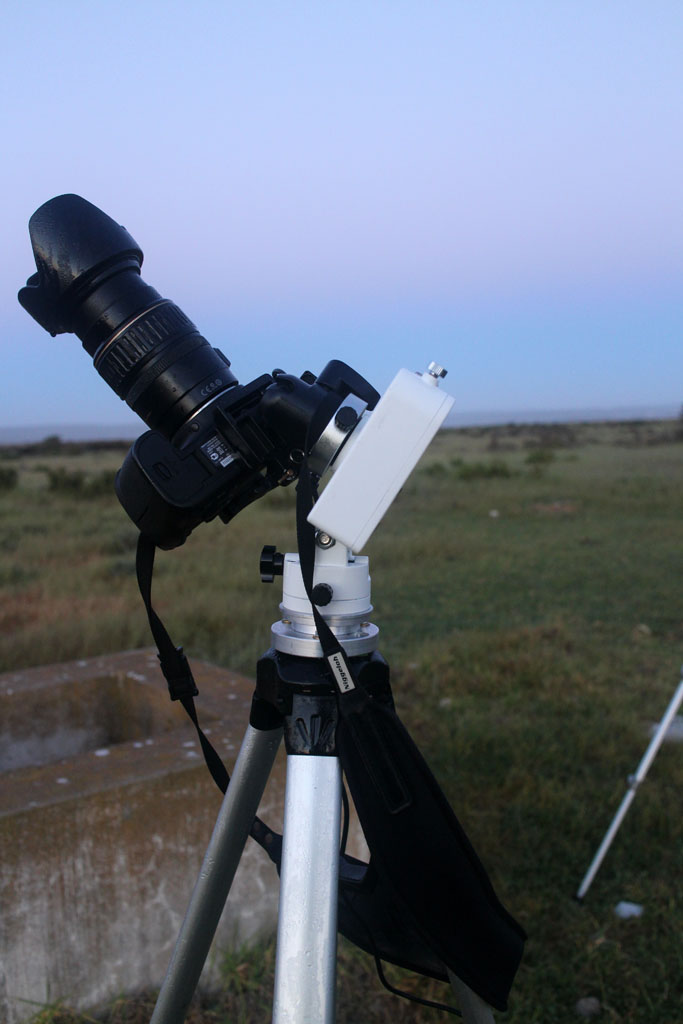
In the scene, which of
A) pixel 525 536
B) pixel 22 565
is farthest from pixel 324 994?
pixel 525 536

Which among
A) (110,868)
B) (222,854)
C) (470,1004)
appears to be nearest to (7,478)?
(110,868)

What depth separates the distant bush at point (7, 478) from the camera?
18.2 meters

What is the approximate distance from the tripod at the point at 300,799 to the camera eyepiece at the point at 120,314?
0.98 feet

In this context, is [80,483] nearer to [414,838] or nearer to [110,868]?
[110,868]

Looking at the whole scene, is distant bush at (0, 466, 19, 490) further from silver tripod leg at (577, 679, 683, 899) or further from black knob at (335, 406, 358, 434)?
black knob at (335, 406, 358, 434)

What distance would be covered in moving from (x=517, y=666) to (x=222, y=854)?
3679 millimetres

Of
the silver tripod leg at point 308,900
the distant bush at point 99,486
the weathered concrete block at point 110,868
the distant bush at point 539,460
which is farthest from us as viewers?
the distant bush at point 539,460

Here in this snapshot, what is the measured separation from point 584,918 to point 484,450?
32791 millimetres

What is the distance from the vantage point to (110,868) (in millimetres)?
2096

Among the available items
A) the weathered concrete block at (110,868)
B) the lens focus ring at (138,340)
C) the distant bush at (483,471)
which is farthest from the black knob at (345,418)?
the distant bush at (483,471)

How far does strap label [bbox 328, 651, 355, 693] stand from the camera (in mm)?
1084

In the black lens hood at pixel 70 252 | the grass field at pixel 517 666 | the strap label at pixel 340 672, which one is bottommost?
the grass field at pixel 517 666

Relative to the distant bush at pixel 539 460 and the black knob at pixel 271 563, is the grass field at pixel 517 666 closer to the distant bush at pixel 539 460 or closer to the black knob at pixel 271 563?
the black knob at pixel 271 563

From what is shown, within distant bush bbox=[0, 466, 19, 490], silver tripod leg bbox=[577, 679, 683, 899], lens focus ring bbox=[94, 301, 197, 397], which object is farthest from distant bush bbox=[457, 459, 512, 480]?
lens focus ring bbox=[94, 301, 197, 397]
